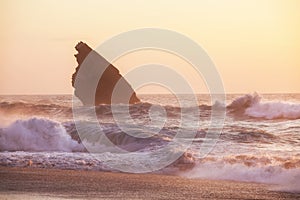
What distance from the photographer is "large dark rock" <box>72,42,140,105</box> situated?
2998 millimetres

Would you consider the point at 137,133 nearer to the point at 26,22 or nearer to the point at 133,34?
the point at 133,34

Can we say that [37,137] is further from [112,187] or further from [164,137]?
[164,137]

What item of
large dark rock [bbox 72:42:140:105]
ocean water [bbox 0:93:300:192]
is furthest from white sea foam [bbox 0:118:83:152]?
large dark rock [bbox 72:42:140:105]

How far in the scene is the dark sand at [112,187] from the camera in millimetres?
2814

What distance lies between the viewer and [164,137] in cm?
294

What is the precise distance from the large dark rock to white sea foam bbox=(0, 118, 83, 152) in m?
0.25

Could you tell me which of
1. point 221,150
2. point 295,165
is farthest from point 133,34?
point 295,165

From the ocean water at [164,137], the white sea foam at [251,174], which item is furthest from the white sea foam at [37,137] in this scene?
the white sea foam at [251,174]

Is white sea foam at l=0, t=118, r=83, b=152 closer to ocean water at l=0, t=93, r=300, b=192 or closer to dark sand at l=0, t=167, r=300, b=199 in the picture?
ocean water at l=0, t=93, r=300, b=192

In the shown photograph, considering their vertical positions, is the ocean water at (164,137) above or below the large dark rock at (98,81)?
below

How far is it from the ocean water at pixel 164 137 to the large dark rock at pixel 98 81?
57 mm

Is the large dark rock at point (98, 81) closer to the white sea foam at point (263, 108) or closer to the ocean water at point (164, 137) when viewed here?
the ocean water at point (164, 137)

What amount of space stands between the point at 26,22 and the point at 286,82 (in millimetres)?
1638

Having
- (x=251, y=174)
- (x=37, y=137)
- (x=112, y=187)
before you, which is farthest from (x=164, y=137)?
(x=37, y=137)
